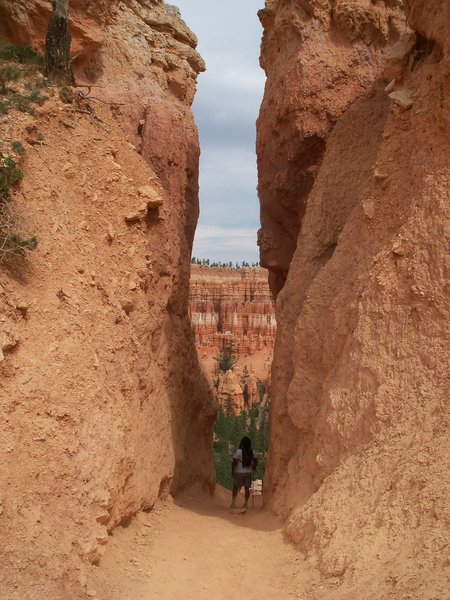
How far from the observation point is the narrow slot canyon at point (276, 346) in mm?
5508

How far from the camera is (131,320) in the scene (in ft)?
27.8

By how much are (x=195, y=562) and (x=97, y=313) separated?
2990 mm

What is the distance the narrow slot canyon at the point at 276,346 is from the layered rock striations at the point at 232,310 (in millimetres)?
52298

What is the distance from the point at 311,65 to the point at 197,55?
13.3 ft

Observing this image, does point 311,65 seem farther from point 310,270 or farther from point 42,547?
point 42,547

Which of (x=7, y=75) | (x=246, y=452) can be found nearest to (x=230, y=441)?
(x=246, y=452)

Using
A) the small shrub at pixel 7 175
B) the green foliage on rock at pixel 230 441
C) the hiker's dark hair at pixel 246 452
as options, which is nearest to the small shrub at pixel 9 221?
the small shrub at pixel 7 175

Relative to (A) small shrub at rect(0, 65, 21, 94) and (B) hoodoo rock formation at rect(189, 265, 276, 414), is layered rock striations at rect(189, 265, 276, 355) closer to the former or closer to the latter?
(B) hoodoo rock formation at rect(189, 265, 276, 414)

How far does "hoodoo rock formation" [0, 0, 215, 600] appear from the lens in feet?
18.4

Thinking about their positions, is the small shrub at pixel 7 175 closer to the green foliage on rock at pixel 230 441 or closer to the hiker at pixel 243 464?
the hiker at pixel 243 464

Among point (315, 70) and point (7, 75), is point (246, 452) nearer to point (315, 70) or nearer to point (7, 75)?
point (315, 70)

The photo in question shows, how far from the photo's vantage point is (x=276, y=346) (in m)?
10.3

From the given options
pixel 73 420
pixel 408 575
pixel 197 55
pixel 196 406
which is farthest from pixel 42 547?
pixel 197 55

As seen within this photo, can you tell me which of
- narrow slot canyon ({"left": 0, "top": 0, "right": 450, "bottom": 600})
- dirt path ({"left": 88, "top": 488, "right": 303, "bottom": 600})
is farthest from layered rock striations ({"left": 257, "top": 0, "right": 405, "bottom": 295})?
dirt path ({"left": 88, "top": 488, "right": 303, "bottom": 600})
